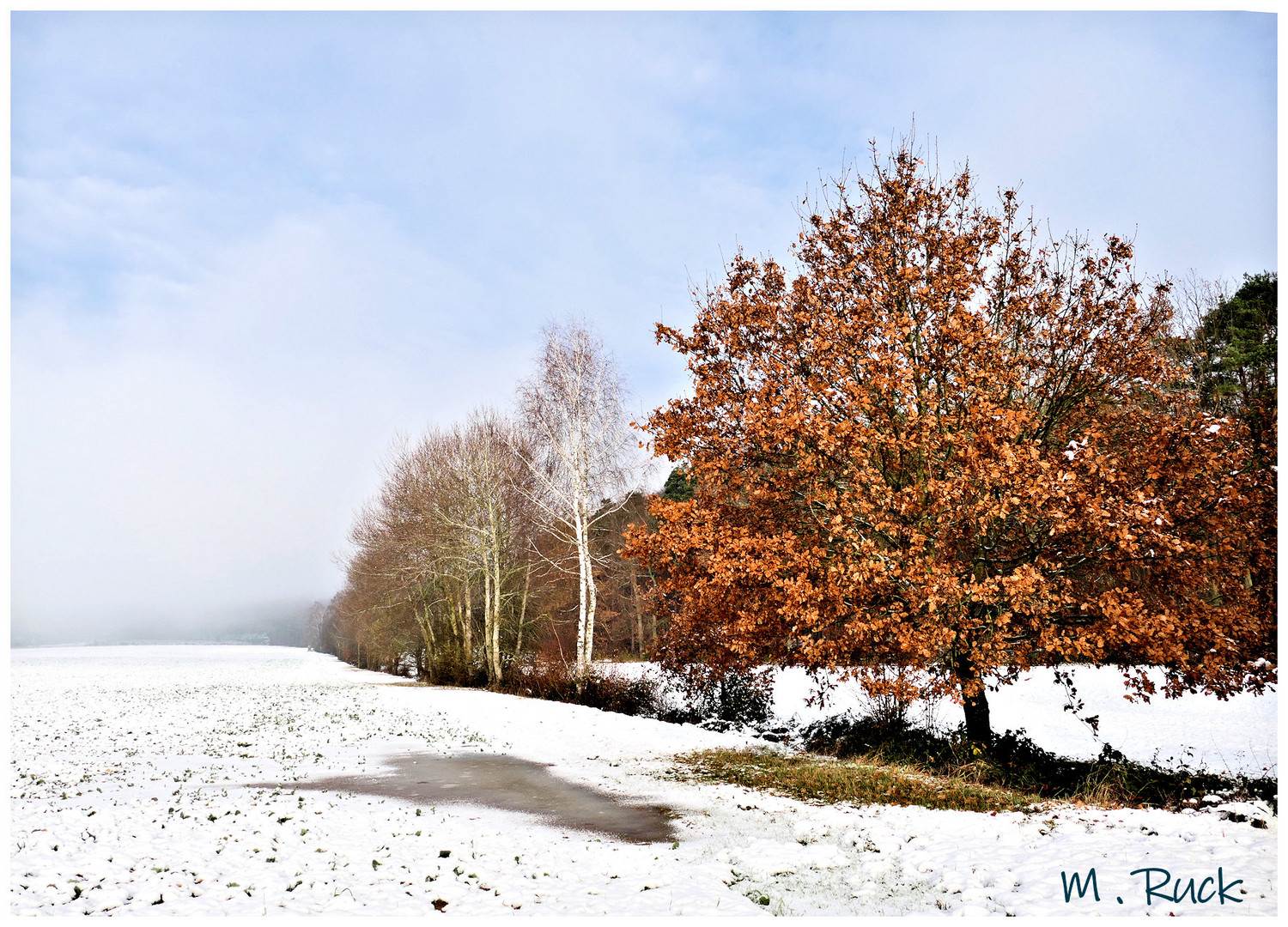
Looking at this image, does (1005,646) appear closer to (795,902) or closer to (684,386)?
(795,902)

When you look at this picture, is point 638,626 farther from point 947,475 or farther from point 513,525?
point 947,475

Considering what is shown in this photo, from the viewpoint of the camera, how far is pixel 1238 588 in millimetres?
9031

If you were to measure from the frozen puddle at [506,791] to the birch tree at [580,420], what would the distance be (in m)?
11.0

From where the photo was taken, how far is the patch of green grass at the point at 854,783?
26.6 feet

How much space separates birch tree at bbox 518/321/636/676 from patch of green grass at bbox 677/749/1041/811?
11091mm

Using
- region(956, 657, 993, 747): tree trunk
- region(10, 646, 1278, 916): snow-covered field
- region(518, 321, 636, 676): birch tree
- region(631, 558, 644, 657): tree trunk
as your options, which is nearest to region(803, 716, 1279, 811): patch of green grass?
region(956, 657, 993, 747): tree trunk

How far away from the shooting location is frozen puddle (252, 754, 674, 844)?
717 centimetres

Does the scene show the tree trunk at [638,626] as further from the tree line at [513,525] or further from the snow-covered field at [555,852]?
the snow-covered field at [555,852]

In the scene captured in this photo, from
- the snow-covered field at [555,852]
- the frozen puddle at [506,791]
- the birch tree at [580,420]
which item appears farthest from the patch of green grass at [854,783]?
the birch tree at [580,420]

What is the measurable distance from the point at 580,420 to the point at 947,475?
1371 centimetres

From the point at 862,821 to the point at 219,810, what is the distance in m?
5.95

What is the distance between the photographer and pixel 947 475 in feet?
30.4

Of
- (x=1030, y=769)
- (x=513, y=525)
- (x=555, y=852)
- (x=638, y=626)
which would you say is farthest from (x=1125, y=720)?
(x=638, y=626)

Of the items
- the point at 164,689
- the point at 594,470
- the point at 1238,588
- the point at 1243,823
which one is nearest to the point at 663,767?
the point at 1243,823
